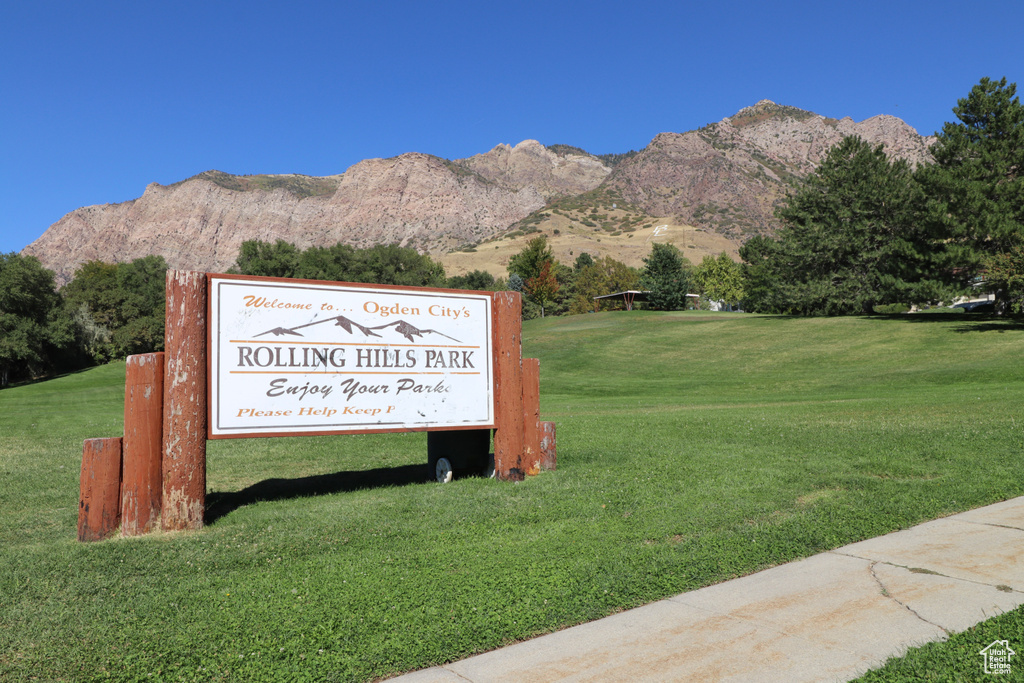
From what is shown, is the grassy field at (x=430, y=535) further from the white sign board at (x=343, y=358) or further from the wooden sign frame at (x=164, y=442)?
the white sign board at (x=343, y=358)

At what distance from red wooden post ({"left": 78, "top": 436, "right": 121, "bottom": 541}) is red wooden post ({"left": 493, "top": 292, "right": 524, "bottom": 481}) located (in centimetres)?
465

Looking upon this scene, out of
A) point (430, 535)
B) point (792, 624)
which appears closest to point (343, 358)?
point (430, 535)

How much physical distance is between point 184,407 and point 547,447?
487 cm

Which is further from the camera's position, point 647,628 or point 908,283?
point 908,283

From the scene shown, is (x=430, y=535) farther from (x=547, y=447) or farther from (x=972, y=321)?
(x=972, y=321)

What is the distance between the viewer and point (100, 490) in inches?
269

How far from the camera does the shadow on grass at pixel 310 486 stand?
27.8 ft

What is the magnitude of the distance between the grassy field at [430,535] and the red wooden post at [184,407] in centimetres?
38

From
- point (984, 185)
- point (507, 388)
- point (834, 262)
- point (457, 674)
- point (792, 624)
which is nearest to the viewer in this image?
point (457, 674)

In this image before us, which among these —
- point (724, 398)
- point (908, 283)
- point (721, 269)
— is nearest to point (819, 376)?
point (724, 398)

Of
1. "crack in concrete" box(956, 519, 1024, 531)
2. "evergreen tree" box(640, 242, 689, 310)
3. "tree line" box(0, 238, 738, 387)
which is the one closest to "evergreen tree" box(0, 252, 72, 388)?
"tree line" box(0, 238, 738, 387)

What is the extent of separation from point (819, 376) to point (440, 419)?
25558mm

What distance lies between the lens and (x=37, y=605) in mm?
4996

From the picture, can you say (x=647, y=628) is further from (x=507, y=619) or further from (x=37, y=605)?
(x=37, y=605)
